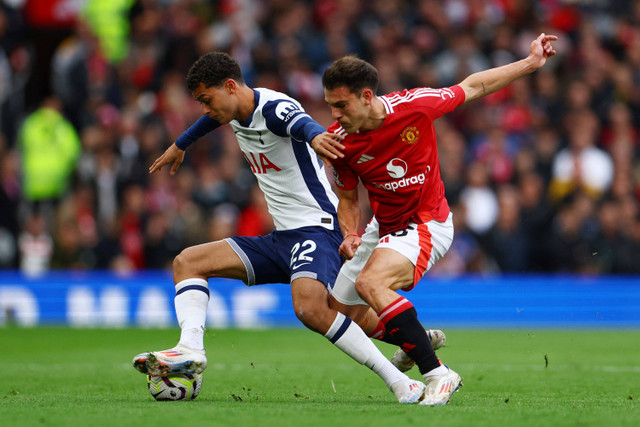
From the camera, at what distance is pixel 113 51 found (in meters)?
16.4

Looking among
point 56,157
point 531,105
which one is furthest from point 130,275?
point 531,105

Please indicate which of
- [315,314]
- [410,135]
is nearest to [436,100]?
[410,135]

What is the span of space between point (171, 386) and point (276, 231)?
1.34 meters

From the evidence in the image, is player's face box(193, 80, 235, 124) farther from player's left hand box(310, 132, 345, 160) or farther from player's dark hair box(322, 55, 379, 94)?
player's left hand box(310, 132, 345, 160)

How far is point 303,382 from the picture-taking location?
7.76 metres

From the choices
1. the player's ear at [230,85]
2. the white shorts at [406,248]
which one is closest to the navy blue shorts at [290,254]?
the white shorts at [406,248]

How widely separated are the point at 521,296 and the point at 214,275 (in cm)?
753

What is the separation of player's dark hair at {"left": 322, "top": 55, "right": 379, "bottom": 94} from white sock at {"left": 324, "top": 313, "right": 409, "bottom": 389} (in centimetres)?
147

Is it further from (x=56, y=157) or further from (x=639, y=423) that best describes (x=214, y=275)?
(x=56, y=157)

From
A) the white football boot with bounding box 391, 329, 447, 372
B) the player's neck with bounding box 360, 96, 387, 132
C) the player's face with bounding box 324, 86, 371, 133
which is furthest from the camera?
the white football boot with bounding box 391, 329, 447, 372

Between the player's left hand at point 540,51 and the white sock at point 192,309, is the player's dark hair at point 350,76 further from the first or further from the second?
the white sock at point 192,309

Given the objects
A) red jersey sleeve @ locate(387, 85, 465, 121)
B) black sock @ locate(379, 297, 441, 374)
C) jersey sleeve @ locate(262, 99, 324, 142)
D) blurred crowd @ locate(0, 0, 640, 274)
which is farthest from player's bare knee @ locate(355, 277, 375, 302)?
blurred crowd @ locate(0, 0, 640, 274)

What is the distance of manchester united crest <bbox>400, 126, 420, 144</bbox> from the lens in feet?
21.0

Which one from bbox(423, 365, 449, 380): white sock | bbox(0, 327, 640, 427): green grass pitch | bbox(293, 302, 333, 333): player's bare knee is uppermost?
bbox(293, 302, 333, 333): player's bare knee
